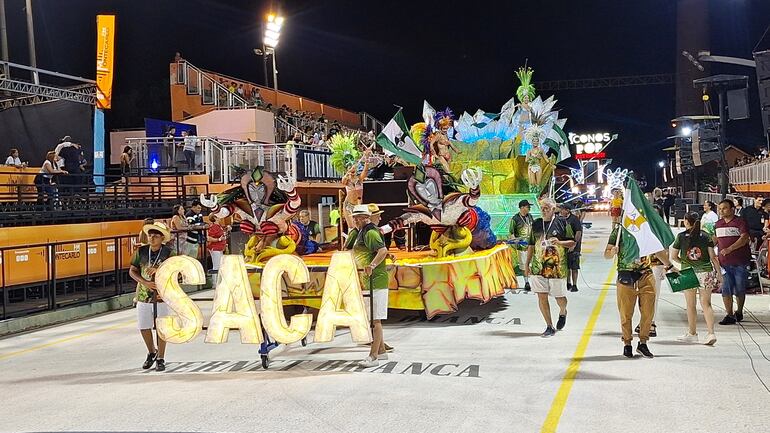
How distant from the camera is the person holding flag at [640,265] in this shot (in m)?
9.41

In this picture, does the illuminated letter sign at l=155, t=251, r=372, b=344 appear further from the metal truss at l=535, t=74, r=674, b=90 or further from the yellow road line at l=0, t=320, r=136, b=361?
the metal truss at l=535, t=74, r=674, b=90

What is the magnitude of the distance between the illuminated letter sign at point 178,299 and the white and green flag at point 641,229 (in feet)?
17.6

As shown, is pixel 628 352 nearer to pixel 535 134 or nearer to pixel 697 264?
pixel 697 264

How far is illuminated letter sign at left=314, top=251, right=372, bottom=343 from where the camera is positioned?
8.95m

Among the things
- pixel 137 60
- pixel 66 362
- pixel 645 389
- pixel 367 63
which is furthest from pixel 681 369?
pixel 367 63

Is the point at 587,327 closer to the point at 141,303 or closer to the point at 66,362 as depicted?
the point at 141,303

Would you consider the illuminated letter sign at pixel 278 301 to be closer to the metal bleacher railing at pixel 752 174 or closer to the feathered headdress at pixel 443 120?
the feathered headdress at pixel 443 120

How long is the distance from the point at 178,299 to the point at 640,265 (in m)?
5.73

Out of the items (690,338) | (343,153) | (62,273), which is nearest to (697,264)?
(690,338)

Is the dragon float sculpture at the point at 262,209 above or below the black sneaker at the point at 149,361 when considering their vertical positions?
above

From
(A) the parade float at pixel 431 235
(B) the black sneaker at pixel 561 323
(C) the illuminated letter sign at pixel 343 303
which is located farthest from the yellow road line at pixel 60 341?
(B) the black sneaker at pixel 561 323

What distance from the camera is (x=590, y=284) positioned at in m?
17.6

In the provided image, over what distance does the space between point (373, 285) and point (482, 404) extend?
2.57m

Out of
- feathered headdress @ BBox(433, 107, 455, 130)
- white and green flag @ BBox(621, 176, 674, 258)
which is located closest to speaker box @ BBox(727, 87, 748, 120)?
feathered headdress @ BBox(433, 107, 455, 130)
